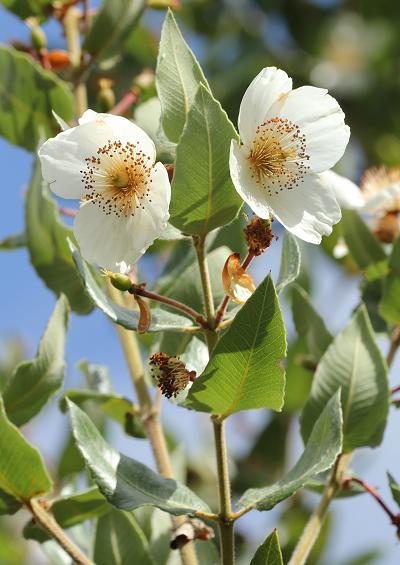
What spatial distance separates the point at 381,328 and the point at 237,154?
602mm

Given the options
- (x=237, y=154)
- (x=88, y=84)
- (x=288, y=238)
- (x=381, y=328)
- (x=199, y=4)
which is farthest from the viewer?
(x=199, y=4)

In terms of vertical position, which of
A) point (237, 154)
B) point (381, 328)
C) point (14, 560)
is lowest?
point (14, 560)

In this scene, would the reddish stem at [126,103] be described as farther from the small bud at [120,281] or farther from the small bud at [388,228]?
the small bud at [120,281]

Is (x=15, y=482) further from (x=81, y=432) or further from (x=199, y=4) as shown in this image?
(x=199, y=4)

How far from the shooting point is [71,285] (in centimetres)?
163

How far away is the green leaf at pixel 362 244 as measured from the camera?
5.35ft

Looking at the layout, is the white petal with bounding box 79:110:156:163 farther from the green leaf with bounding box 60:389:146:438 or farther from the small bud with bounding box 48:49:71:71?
the small bud with bounding box 48:49:71:71

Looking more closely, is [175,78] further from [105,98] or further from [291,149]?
[105,98]

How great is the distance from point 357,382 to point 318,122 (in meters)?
0.39

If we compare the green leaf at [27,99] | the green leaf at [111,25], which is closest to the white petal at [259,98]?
the green leaf at [27,99]

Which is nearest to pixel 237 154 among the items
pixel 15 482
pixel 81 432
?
pixel 81 432

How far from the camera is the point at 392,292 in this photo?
1.50 m

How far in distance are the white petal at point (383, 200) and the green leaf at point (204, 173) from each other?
63cm

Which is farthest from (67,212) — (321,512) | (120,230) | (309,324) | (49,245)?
(321,512)
